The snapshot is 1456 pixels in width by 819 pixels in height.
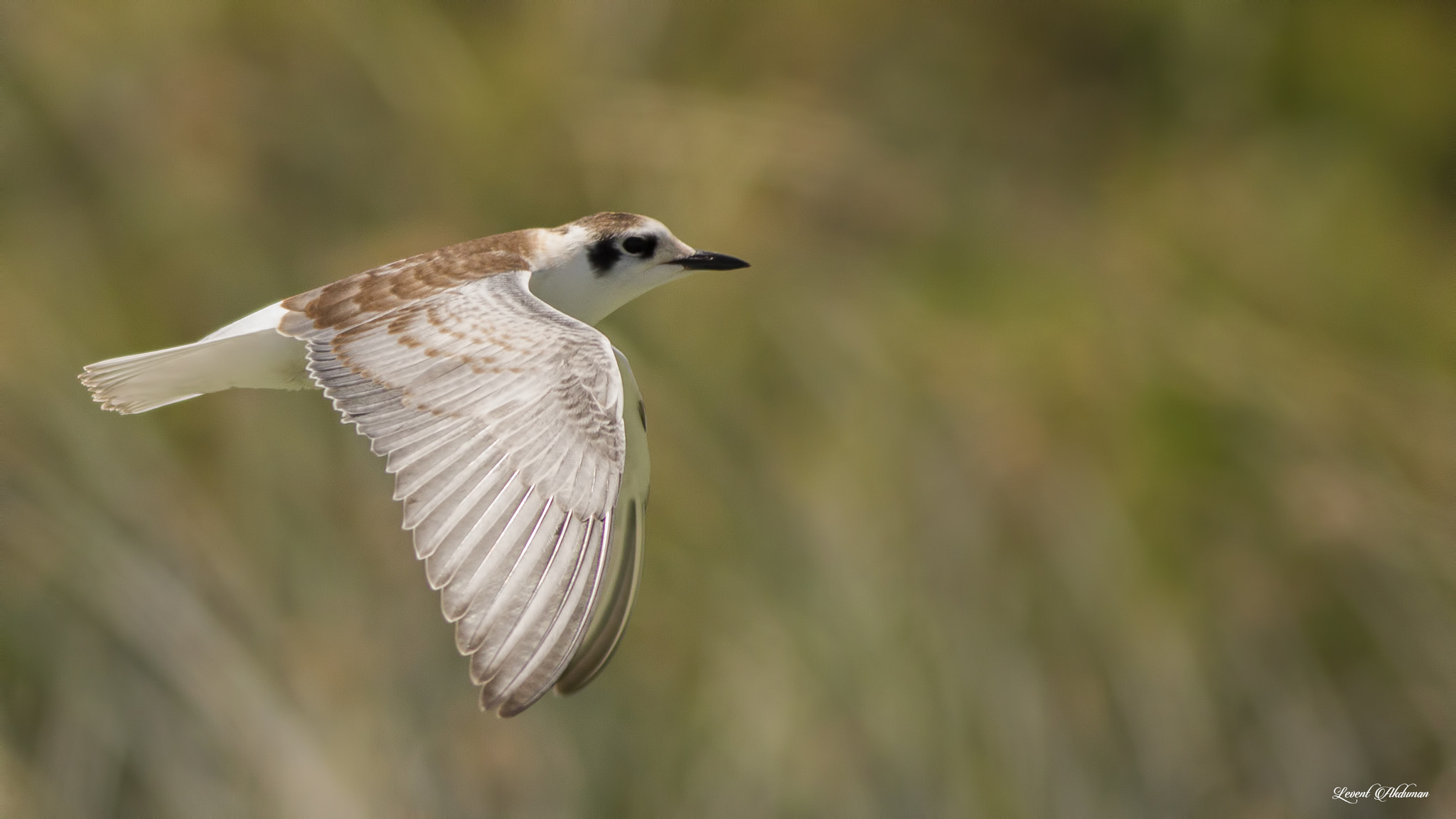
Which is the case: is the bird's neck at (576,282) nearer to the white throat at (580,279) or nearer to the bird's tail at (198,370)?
the white throat at (580,279)

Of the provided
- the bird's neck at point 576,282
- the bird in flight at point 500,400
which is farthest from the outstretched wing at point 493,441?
the bird's neck at point 576,282

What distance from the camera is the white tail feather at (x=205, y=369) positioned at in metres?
1.49

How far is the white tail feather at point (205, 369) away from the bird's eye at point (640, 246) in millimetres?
425

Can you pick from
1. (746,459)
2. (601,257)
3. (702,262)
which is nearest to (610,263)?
(601,257)

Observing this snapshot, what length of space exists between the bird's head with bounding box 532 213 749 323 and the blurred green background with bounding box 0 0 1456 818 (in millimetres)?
1572

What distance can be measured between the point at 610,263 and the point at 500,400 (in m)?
0.42

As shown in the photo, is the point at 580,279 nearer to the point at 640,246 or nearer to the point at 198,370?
the point at 640,246

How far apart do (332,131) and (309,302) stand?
2.49m

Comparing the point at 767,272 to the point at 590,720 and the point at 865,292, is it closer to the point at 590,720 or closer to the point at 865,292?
the point at 865,292

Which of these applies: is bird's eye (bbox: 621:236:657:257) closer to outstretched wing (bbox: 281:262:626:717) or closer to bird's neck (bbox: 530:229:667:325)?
bird's neck (bbox: 530:229:667:325)

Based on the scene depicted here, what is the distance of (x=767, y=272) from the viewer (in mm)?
3996

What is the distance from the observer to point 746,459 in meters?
3.57

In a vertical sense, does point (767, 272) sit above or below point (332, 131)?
below

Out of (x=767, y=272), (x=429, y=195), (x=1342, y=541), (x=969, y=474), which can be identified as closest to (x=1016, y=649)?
(x=969, y=474)
